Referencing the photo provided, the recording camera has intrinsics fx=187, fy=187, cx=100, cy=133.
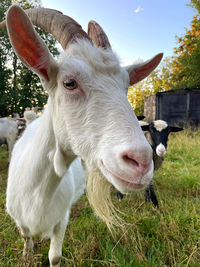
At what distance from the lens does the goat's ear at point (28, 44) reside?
3.10 ft

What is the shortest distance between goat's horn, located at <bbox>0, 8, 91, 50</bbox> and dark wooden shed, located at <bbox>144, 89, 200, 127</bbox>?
970cm

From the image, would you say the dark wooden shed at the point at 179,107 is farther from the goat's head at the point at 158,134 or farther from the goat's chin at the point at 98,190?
the goat's chin at the point at 98,190

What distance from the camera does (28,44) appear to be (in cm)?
101

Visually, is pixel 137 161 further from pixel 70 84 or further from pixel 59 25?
pixel 59 25

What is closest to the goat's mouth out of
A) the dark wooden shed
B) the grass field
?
the grass field

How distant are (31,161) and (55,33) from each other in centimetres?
88

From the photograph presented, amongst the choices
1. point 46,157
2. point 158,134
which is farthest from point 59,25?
point 158,134

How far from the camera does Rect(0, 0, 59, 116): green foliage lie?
13.8 meters

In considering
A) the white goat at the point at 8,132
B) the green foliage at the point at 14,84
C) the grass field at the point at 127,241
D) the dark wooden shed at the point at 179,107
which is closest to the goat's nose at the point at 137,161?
→ the grass field at the point at 127,241

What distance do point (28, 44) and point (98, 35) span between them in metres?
0.50

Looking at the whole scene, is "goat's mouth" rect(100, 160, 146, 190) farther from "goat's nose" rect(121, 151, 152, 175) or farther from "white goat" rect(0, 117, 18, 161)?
"white goat" rect(0, 117, 18, 161)

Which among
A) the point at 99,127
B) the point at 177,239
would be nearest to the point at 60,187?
the point at 99,127

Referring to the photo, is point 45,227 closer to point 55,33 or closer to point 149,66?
point 55,33

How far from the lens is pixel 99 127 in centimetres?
88
